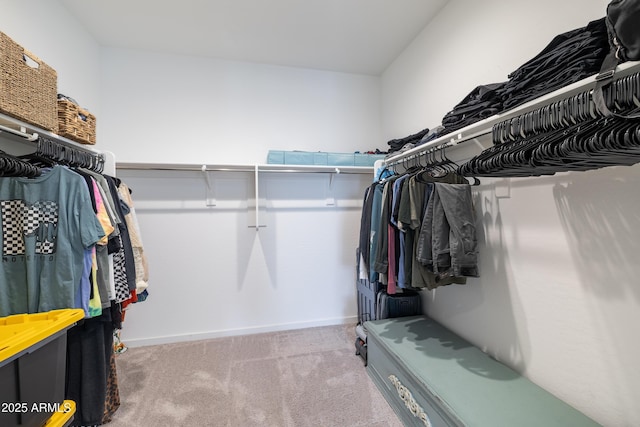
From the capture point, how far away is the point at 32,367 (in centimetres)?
90

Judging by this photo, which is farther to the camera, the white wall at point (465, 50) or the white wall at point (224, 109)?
the white wall at point (224, 109)

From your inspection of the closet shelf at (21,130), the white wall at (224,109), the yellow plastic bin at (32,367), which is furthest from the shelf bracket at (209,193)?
the yellow plastic bin at (32,367)

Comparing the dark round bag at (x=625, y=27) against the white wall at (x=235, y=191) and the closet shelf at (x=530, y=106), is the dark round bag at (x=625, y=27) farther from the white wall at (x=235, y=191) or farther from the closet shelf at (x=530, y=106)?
the white wall at (x=235, y=191)

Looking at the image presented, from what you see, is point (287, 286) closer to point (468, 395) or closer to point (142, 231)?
point (142, 231)

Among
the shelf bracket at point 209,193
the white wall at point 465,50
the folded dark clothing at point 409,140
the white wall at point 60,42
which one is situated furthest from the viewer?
the shelf bracket at point 209,193

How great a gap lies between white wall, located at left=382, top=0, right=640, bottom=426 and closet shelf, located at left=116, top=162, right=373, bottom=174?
1054mm

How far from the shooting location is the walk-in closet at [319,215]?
1.05 m

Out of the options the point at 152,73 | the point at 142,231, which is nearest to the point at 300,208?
the point at 142,231

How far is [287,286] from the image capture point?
2.78m

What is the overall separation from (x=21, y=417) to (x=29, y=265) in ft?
2.36

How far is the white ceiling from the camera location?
1.95 metres

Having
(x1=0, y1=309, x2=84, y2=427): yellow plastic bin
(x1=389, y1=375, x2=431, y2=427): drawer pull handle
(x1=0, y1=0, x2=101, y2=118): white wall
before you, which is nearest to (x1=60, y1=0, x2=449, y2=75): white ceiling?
(x1=0, y1=0, x2=101, y2=118): white wall

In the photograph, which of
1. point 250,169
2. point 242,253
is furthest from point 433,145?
point 242,253

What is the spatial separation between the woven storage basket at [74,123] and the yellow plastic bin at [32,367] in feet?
3.46
